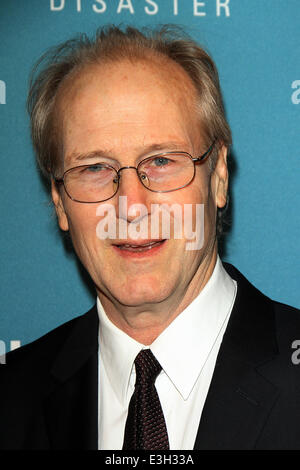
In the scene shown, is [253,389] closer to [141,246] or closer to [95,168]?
[141,246]

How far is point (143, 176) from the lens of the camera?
1676 millimetres

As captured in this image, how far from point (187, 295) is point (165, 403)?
1.05ft

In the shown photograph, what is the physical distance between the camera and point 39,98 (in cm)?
195

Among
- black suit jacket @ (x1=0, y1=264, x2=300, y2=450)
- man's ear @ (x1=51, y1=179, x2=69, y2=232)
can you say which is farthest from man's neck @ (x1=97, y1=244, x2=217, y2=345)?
man's ear @ (x1=51, y1=179, x2=69, y2=232)

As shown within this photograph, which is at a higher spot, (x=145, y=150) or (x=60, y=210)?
(x=145, y=150)

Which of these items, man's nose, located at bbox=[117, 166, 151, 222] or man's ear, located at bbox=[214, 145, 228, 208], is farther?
man's ear, located at bbox=[214, 145, 228, 208]

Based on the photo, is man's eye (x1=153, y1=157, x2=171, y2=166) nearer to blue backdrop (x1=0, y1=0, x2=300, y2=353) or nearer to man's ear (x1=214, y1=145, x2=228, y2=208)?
man's ear (x1=214, y1=145, x2=228, y2=208)

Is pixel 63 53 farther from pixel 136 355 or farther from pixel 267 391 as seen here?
pixel 267 391

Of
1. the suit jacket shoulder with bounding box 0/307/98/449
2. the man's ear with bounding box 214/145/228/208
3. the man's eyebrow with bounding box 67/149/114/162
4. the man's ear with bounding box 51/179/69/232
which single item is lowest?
the suit jacket shoulder with bounding box 0/307/98/449

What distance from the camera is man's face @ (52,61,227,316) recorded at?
1.67m

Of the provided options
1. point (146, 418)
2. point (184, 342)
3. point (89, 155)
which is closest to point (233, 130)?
point (89, 155)

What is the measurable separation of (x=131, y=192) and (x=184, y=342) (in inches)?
18.2

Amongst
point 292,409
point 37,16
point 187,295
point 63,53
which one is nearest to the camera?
point 292,409
